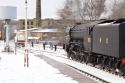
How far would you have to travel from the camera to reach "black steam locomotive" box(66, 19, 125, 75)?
2669cm

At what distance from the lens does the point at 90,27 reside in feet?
120

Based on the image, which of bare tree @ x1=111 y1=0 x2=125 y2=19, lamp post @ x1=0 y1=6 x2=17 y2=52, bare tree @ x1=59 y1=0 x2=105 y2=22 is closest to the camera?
lamp post @ x1=0 y1=6 x2=17 y2=52

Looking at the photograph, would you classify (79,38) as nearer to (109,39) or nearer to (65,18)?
(109,39)

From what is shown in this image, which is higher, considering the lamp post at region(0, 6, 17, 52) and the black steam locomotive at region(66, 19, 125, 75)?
the lamp post at region(0, 6, 17, 52)

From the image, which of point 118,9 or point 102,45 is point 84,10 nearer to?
point 118,9

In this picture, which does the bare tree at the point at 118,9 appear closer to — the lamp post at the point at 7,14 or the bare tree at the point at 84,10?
the bare tree at the point at 84,10

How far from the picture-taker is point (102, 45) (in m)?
31.6

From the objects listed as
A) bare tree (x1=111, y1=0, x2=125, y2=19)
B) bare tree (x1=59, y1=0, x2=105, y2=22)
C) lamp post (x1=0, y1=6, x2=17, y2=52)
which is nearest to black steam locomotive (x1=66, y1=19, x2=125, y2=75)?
lamp post (x1=0, y1=6, x2=17, y2=52)

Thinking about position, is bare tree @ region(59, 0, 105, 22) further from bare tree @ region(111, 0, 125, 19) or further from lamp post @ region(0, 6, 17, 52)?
lamp post @ region(0, 6, 17, 52)

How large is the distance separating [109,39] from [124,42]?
263 centimetres

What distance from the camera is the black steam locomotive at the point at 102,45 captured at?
26692mm

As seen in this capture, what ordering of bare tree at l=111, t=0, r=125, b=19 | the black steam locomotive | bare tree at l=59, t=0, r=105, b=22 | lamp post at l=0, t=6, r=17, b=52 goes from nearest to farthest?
the black steam locomotive → lamp post at l=0, t=6, r=17, b=52 → bare tree at l=111, t=0, r=125, b=19 → bare tree at l=59, t=0, r=105, b=22

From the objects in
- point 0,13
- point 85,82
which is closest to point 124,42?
point 85,82

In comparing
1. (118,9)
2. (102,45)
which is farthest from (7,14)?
(102,45)
